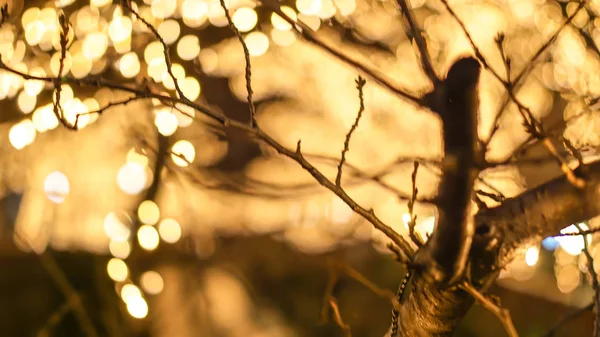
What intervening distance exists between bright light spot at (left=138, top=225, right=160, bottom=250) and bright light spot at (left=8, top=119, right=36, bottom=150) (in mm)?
999

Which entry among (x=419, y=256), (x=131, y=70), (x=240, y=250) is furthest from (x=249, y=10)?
(x=419, y=256)

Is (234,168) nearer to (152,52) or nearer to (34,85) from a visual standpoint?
(152,52)

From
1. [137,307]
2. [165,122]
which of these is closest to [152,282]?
[137,307]

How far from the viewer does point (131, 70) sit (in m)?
3.65

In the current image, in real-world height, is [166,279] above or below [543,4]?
below

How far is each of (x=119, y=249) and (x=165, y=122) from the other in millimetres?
974

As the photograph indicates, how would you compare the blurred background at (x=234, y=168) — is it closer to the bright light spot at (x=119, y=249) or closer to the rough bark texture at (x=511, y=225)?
the bright light spot at (x=119, y=249)

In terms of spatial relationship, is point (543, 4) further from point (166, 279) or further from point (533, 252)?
point (166, 279)

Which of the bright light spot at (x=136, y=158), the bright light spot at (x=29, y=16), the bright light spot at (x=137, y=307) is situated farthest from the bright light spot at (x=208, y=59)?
the bright light spot at (x=137, y=307)

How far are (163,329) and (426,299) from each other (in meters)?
3.18

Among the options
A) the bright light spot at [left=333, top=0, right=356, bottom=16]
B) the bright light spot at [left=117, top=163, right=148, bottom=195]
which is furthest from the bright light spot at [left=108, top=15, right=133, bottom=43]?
the bright light spot at [left=333, top=0, right=356, bottom=16]

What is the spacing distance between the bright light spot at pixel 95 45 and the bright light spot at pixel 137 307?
1.62 meters

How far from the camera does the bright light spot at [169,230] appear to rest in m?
4.05

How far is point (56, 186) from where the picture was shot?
168 inches
